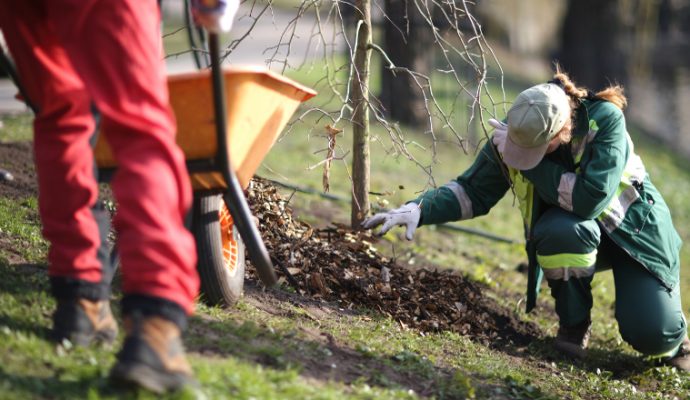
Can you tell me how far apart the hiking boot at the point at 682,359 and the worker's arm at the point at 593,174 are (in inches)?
37.1

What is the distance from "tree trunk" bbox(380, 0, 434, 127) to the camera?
39.1 ft

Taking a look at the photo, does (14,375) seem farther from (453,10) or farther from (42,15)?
(453,10)

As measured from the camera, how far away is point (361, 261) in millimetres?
4879

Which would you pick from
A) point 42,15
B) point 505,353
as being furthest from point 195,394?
point 505,353

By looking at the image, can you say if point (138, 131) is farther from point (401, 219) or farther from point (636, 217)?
point (636, 217)

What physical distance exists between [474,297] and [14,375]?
9.27ft

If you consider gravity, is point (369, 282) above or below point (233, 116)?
below

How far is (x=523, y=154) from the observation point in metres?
4.37

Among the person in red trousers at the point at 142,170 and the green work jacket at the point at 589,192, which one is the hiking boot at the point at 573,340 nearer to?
the green work jacket at the point at 589,192

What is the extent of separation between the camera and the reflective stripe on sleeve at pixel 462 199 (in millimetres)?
4801

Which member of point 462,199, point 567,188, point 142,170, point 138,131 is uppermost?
point 138,131

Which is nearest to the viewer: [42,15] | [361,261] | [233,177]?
[42,15]

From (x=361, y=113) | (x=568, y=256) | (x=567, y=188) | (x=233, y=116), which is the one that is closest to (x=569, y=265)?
(x=568, y=256)

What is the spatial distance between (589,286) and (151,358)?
8.79ft
